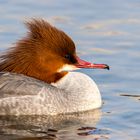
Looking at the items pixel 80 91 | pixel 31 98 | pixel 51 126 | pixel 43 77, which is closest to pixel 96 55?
pixel 80 91

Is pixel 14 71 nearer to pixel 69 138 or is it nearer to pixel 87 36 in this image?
pixel 69 138

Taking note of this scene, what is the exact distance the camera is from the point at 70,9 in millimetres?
16484

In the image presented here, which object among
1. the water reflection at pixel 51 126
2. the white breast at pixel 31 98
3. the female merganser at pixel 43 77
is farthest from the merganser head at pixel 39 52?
the water reflection at pixel 51 126

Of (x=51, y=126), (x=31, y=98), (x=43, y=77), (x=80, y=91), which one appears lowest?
(x=51, y=126)

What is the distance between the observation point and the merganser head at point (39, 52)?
12695mm

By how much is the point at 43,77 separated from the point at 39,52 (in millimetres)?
385

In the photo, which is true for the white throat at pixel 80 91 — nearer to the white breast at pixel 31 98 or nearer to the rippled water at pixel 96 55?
the white breast at pixel 31 98

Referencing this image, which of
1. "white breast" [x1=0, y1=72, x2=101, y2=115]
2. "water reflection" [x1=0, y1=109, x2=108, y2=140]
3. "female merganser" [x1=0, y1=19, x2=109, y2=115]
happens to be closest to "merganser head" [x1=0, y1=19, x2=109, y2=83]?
"female merganser" [x1=0, y1=19, x2=109, y2=115]

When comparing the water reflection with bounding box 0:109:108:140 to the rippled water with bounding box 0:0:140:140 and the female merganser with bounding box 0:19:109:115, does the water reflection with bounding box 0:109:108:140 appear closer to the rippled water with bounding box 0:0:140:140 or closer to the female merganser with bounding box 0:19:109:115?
the rippled water with bounding box 0:0:140:140

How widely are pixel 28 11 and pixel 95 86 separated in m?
3.65

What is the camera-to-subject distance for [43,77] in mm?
12836

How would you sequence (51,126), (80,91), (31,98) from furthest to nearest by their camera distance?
(80,91), (31,98), (51,126)

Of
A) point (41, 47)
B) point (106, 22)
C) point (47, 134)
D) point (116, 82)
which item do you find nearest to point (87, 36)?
point (106, 22)

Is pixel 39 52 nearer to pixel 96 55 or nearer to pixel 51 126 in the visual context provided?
pixel 51 126
